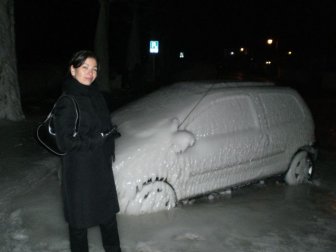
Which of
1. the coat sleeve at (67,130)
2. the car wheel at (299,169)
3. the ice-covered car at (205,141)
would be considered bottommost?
the car wheel at (299,169)

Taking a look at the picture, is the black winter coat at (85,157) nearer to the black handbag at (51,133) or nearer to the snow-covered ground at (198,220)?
the black handbag at (51,133)

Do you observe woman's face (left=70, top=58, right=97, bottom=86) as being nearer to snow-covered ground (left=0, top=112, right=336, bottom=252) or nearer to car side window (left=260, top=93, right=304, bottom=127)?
snow-covered ground (left=0, top=112, right=336, bottom=252)

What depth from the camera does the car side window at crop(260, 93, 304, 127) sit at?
601 cm

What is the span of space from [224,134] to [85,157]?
256cm

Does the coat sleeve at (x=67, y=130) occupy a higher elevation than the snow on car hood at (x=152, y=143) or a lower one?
higher

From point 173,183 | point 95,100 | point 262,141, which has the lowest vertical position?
point 173,183

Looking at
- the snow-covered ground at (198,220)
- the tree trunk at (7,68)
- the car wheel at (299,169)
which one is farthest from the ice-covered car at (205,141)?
the tree trunk at (7,68)

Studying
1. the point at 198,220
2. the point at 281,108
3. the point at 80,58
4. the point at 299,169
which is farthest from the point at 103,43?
the point at 80,58

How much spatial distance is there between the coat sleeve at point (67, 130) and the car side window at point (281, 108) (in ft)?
11.2

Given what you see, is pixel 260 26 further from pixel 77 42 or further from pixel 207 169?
pixel 207 169

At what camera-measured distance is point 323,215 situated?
525 centimetres

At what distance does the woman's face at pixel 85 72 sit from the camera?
3.25 meters

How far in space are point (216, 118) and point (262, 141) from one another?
83cm

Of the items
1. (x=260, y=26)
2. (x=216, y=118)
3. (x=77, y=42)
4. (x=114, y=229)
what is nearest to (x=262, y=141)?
(x=216, y=118)
